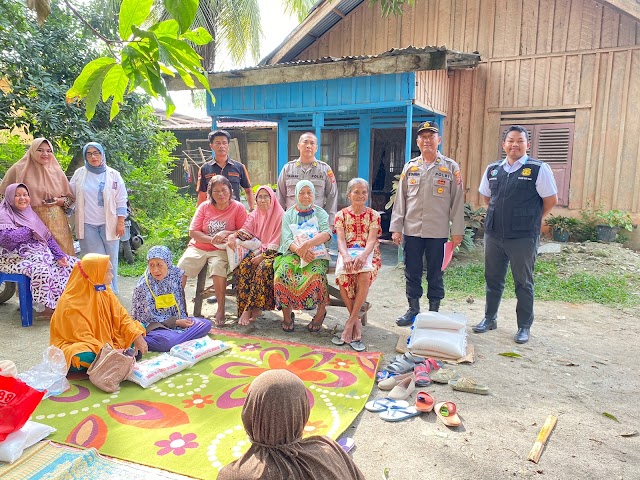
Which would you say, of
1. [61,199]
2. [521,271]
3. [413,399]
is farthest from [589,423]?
[61,199]

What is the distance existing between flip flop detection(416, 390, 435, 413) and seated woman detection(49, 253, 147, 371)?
6.99ft

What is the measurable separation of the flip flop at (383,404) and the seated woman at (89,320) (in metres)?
1.84

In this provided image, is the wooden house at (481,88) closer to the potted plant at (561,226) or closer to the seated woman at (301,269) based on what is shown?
the potted plant at (561,226)

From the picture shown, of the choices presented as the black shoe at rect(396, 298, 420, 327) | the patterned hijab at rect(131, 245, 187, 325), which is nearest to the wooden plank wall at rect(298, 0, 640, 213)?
the black shoe at rect(396, 298, 420, 327)

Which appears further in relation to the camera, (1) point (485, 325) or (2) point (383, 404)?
(1) point (485, 325)

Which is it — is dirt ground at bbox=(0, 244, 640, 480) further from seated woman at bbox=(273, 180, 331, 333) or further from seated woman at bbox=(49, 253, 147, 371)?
seated woman at bbox=(49, 253, 147, 371)

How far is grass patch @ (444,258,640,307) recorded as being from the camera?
5969mm

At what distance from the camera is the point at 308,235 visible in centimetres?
450

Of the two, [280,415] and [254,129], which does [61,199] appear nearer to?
[280,415]

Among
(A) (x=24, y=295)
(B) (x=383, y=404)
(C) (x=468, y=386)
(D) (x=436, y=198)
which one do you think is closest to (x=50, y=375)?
(A) (x=24, y=295)

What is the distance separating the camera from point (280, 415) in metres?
1.45

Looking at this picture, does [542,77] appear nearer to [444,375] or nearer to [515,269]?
[515,269]

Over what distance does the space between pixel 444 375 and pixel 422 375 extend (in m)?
0.17

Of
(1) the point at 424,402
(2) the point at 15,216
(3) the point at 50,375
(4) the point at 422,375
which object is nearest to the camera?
(1) the point at 424,402
